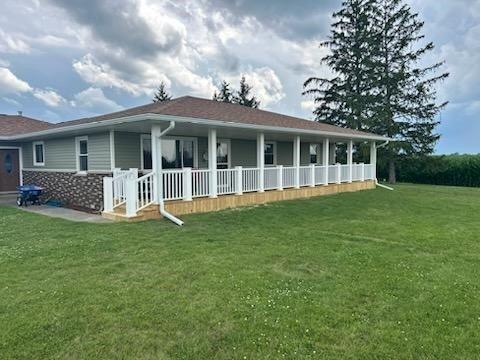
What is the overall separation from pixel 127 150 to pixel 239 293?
7.96 metres

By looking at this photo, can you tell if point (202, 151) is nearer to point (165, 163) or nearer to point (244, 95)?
point (165, 163)

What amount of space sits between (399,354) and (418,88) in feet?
77.0

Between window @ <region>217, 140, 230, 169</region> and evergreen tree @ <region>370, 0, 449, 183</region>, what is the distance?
44.3 ft

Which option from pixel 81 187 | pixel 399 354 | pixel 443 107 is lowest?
pixel 399 354

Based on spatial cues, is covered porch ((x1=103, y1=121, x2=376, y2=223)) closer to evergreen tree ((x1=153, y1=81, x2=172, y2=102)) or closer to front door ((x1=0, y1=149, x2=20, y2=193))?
front door ((x1=0, y1=149, x2=20, y2=193))

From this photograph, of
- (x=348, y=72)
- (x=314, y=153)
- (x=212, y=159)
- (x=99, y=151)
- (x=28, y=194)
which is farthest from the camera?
(x=348, y=72)

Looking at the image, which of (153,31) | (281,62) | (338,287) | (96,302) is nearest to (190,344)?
(96,302)

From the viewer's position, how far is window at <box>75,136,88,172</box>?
11539 millimetres

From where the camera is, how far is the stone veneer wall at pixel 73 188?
1037 cm

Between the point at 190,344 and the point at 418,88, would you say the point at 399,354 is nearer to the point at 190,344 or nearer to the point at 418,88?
the point at 190,344

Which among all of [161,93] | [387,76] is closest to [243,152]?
[387,76]

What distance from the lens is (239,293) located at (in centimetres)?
389

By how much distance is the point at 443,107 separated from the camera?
22047mm

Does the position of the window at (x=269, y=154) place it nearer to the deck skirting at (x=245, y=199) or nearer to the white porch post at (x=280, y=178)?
the deck skirting at (x=245, y=199)
